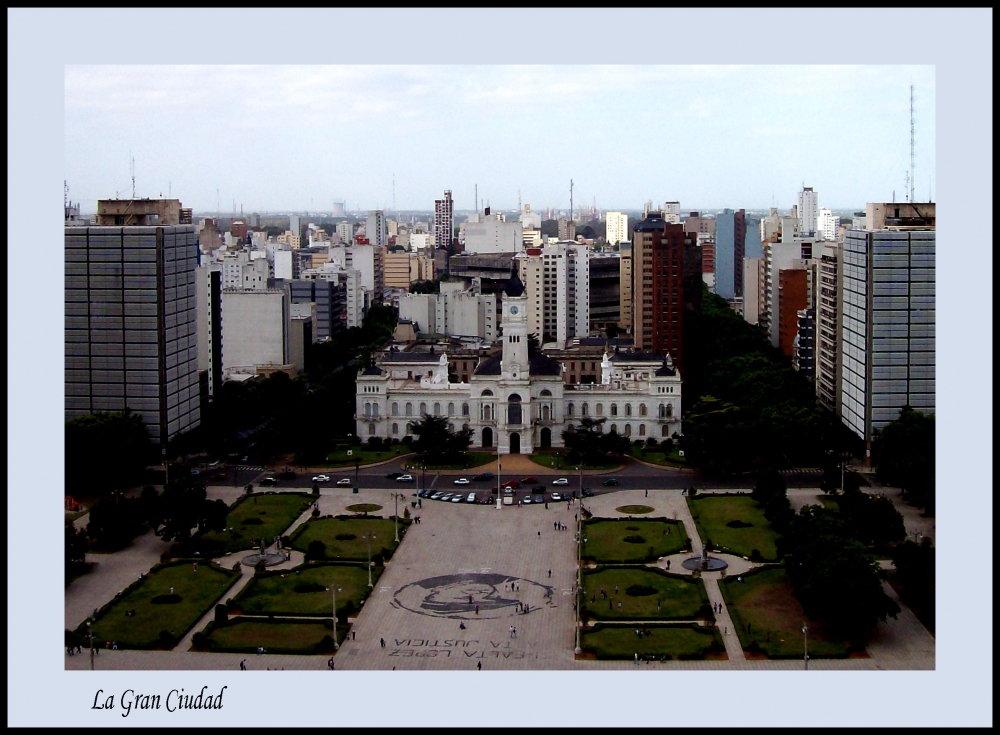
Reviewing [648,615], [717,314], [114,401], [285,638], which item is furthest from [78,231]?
[717,314]

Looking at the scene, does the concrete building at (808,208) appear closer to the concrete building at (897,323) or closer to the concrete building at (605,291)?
the concrete building at (605,291)

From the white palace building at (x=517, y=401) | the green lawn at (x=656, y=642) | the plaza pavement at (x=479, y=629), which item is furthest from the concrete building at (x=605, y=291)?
the green lawn at (x=656, y=642)

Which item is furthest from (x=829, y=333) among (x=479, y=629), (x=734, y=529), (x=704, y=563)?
(x=479, y=629)

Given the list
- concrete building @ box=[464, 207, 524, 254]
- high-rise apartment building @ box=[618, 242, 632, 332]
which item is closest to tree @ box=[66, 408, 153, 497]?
high-rise apartment building @ box=[618, 242, 632, 332]

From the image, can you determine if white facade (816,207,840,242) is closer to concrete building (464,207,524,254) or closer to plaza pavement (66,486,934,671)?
concrete building (464,207,524,254)

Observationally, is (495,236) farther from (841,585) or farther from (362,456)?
(841,585)
